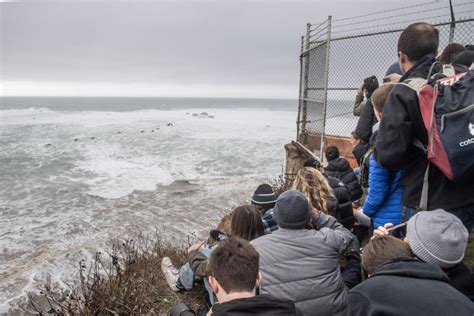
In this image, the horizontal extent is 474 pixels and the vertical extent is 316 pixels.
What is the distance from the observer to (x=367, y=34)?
21.9ft

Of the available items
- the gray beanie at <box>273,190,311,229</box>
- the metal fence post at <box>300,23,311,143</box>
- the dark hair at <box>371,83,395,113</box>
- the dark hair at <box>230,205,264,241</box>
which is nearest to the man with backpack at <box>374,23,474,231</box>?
the dark hair at <box>371,83,395,113</box>

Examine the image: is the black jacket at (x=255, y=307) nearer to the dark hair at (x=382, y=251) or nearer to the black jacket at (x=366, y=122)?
the dark hair at (x=382, y=251)

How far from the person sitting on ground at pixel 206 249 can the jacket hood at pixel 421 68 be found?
1777 millimetres

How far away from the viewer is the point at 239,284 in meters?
1.90

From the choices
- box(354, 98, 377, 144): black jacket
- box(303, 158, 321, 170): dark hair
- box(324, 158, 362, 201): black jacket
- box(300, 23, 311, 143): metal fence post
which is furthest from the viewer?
box(300, 23, 311, 143): metal fence post

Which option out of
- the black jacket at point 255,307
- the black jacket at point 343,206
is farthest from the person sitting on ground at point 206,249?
the black jacket at point 343,206

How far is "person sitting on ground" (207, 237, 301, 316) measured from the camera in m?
1.70

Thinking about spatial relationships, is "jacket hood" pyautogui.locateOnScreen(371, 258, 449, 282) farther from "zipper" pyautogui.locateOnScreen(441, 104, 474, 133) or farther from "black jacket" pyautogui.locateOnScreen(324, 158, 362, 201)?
"black jacket" pyautogui.locateOnScreen(324, 158, 362, 201)

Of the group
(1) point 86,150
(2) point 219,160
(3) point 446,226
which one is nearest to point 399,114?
(3) point 446,226

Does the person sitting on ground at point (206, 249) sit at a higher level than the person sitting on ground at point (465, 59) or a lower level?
lower

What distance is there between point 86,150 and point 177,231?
17499 mm

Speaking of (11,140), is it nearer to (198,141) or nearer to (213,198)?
(198,141)

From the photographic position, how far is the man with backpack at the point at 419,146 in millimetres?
2434

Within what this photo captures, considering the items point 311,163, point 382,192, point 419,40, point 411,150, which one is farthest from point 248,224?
point 311,163
